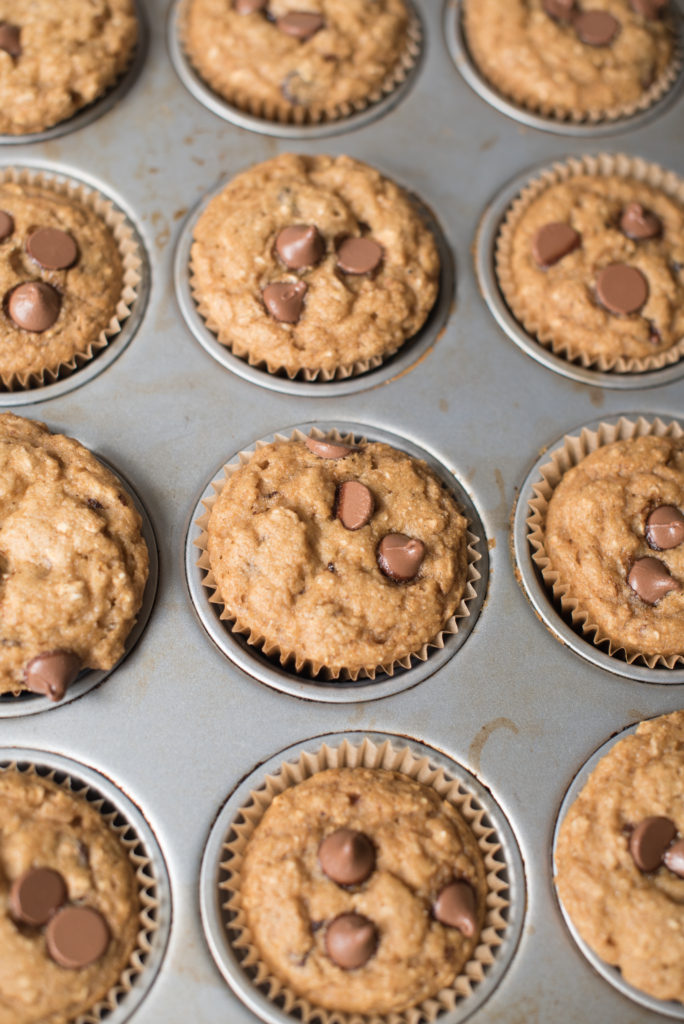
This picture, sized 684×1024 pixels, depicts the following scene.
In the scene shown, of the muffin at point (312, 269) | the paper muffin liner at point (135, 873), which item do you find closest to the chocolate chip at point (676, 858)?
the paper muffin liner at point (135, 873)

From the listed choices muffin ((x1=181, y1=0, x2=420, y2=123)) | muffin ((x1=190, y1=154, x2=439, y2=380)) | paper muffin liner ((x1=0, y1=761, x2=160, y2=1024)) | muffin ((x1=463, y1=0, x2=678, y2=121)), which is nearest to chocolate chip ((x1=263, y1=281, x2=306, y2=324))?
muffin ((x1=190, y1=154, x2=439, y2=380))

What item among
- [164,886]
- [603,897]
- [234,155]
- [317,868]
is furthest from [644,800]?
[234,155]

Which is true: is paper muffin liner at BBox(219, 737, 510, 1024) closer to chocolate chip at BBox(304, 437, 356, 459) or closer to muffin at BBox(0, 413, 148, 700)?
muffin at BBox(0, 413, 148, 700)

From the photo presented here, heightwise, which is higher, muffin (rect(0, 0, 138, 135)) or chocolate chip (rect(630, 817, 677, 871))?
muffin (rect(0, 0, 138, 135))

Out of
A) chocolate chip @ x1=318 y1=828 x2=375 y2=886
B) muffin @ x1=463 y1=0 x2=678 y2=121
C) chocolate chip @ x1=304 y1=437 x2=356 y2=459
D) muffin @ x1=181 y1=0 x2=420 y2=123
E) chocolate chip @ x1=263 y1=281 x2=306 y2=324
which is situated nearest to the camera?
chocolate chip @ x1=318 y1=828 x2=375 y2=886

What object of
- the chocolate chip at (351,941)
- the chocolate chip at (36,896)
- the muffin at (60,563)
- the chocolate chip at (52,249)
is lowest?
the chocolate chip at (36,896)

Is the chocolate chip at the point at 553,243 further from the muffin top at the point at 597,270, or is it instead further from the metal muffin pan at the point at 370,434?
the metal muffin pan at the point at 370,434

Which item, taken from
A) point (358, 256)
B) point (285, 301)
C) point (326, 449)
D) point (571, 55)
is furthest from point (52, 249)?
point (571, 55)
